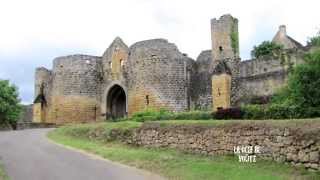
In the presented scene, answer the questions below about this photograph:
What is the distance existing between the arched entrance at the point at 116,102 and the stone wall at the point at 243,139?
21.5 metres

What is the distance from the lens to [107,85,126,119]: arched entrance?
155ft

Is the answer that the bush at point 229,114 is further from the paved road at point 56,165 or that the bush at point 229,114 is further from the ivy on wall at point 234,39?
the ivy on wall at point 234,39

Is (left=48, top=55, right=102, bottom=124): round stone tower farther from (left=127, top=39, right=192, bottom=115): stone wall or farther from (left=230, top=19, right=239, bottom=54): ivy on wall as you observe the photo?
(left=230, top=19, right=239, bottom=54): ivy on wall

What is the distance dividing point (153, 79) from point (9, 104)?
700 inches

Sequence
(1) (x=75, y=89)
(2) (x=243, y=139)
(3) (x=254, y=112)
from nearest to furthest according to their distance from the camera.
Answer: (2) (x=243, y=139)
(3) (x=254, y=112)
(1) (x=75, y=89)

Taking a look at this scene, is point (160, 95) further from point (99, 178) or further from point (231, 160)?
point (99, 178)

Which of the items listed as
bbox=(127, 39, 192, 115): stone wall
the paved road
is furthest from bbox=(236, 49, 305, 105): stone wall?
the paved road

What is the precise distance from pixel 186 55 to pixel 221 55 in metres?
4.05

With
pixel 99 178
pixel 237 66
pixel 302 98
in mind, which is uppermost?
pixel 237 66

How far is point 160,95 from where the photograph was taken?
41781 mm

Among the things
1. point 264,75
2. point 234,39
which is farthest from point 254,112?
point 234,39

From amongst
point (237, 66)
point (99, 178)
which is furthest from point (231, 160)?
point (237, 66)

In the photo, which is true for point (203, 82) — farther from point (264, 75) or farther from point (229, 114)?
point (229, 114)

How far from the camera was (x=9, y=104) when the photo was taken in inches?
2111
